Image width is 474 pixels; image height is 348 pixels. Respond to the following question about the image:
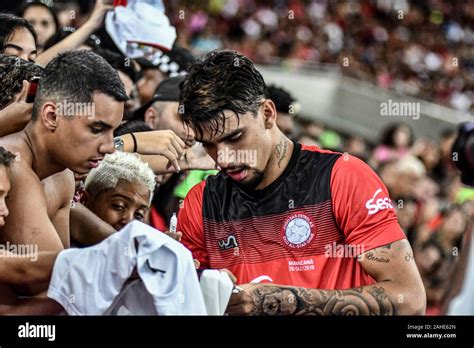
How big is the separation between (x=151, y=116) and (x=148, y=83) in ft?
2.06

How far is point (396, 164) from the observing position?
7180 millimetres

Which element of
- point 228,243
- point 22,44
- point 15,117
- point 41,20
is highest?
point 41,20

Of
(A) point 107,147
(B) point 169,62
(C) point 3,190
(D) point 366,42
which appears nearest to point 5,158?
(C) point 3,190

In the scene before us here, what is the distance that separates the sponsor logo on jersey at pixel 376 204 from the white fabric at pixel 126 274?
0.62 meters

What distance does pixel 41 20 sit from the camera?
5.04 metres

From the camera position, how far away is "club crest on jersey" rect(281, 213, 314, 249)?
122 inches

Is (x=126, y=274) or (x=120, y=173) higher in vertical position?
(x=120, y=173)

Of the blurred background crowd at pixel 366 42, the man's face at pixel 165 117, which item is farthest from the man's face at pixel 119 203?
the blurred background crowd at pixel 366 42

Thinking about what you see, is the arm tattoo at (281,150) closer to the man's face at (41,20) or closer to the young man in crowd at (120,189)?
the young man in crowd at (120,189)

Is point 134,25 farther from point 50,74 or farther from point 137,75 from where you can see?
point 50,74

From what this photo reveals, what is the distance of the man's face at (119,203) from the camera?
11.3ft

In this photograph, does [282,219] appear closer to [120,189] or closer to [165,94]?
[120,189]

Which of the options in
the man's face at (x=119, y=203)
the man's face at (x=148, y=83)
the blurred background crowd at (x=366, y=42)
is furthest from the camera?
the blurred background crowd at (x=366, y=42)
